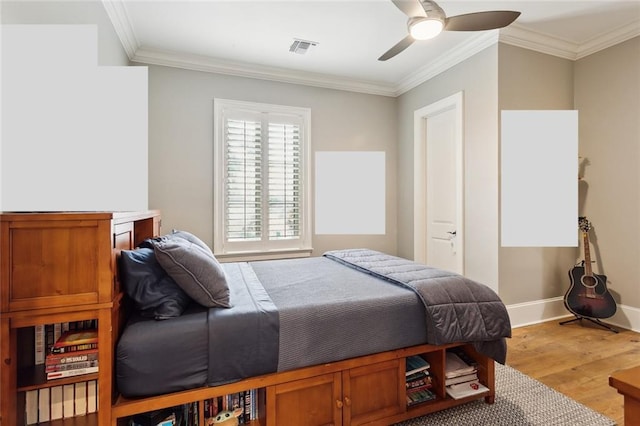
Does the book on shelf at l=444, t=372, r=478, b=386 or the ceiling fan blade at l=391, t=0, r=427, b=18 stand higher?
the ceiling fan blade at l=391, t=0, r=427, b=18

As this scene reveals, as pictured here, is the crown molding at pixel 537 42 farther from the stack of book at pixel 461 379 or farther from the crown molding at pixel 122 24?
the crown molding at pixel 122 24

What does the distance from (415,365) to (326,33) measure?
9.42 feet

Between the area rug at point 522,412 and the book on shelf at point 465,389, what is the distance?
11cm

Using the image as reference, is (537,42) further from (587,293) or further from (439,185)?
(587,293)

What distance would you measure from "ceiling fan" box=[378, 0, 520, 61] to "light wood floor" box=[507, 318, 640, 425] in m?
2.40

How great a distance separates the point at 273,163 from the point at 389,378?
2.76 metres

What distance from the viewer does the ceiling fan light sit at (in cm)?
198

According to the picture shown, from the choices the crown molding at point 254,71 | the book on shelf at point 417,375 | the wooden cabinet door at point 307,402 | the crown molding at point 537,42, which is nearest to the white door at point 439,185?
the crown molding at point 537,42

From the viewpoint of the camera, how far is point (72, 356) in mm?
1217

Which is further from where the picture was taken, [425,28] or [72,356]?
[425,28]

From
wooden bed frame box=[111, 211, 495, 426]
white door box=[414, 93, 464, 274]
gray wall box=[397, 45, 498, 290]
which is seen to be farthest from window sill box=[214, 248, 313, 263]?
wooden bed frame box=[111, 211, 495, 426]

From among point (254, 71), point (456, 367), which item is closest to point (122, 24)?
point (254, 71)

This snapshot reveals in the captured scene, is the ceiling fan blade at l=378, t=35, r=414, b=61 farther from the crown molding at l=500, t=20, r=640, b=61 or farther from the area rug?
the area rug

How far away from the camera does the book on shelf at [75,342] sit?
1215mm
